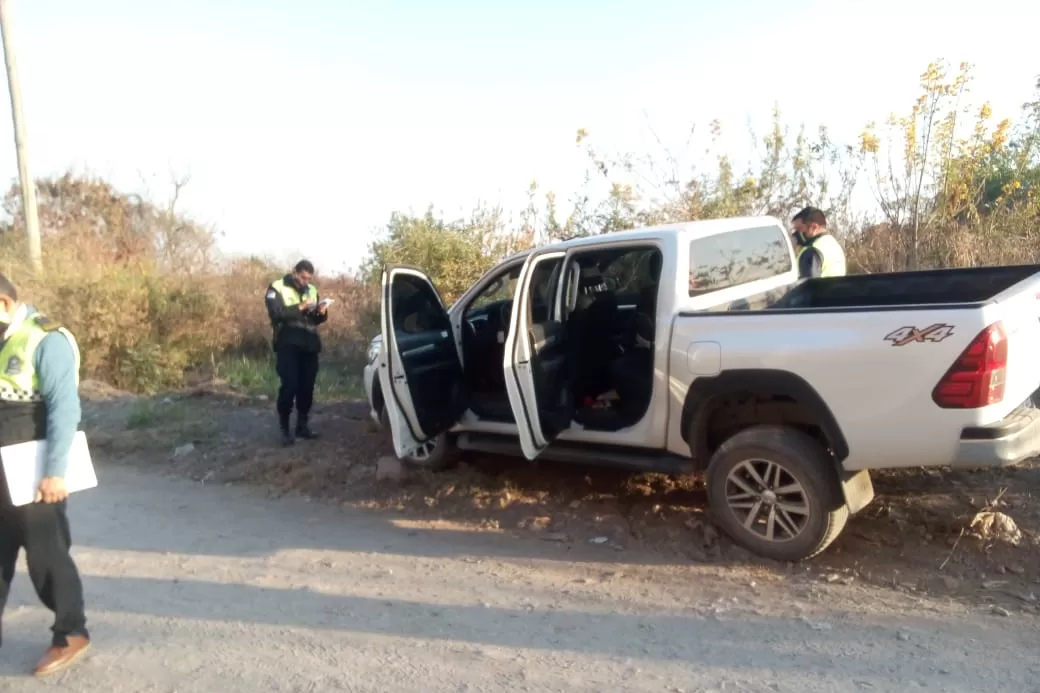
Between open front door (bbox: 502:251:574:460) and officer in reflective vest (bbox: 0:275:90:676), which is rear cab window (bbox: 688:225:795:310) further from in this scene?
officer in reflective vest (bbox: 0:275:90:676)

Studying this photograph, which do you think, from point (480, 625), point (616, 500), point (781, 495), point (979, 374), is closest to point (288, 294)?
point (616, 500)

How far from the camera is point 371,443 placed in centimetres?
816

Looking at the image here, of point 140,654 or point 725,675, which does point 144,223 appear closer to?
point 140,654

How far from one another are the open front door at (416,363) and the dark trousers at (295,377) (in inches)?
79.7

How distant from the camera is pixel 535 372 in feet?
18.7

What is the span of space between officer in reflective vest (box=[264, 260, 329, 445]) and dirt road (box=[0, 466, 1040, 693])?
2483 millimetres

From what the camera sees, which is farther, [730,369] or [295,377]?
[295,377]

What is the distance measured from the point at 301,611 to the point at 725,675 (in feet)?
7.54

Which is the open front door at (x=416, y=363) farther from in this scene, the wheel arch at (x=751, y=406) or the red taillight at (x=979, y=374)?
the red taillight at (x=979, y=374)

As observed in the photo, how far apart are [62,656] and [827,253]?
6.12 meters

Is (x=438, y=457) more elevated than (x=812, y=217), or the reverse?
(x=812, y=217)

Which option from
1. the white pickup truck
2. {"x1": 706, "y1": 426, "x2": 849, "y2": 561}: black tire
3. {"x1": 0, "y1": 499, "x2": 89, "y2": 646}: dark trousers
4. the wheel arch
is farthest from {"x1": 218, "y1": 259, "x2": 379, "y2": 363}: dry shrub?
{"x1": 0, "y1": 499, "x2": 89, "y2": 646}: dark trousers

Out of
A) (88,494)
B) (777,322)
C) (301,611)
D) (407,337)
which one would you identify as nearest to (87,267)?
(88,494)

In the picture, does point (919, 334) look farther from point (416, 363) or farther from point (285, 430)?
point (285, 430)
